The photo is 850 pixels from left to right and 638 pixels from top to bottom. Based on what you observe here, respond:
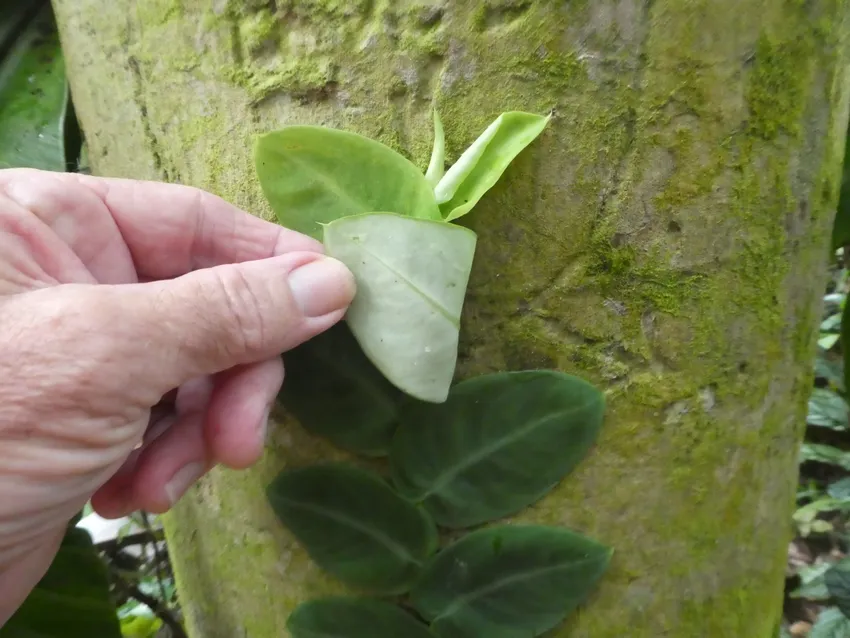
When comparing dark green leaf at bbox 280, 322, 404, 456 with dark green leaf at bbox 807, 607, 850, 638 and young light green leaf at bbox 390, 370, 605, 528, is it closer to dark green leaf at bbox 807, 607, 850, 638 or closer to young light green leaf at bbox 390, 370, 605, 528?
young light green leaf at bbox 390, 370, 605, 528

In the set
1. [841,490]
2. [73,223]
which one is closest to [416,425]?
[73,223]

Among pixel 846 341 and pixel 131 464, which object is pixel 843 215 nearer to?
pixel 846 341

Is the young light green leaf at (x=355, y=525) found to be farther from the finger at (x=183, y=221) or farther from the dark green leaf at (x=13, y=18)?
the dark green leaf at (x=13, y=18)

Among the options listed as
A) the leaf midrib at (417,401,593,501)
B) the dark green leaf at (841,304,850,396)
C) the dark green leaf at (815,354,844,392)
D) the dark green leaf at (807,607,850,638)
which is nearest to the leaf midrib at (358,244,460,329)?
the leaf midrib at (417,401,593,501)

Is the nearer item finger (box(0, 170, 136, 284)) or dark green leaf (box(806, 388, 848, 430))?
finger (box(0, 170, 136, 284))

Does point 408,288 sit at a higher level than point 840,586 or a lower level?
higher

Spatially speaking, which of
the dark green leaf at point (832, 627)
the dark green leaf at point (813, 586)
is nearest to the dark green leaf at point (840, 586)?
the dark green leaf at point (832, 627)
